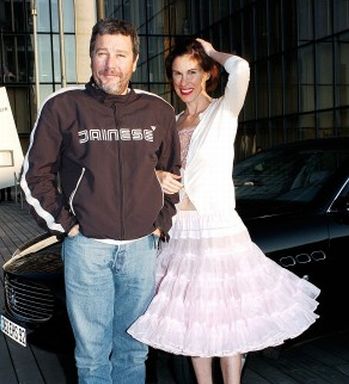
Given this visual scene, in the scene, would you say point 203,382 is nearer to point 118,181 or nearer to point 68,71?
point 118,181

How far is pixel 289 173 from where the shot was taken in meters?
4.20

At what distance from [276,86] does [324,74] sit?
2566mm

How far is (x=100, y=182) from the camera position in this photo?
2340mm

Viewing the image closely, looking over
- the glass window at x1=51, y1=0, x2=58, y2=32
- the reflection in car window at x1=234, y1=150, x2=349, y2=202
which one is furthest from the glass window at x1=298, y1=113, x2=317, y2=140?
the glass window at x1=51, y1=0, x2=58, y2=32

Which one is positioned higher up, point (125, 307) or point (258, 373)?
point (125, 307)

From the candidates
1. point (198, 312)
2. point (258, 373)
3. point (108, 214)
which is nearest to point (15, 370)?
point (258, 373)

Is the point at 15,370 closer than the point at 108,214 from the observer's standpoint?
No

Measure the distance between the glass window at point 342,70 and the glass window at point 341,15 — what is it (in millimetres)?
253

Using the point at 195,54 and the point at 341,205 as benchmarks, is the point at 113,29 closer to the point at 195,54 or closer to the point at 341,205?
the point at 195,54

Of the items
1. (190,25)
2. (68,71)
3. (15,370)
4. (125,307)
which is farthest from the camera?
(68,71)

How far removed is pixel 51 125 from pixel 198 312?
1.10 m

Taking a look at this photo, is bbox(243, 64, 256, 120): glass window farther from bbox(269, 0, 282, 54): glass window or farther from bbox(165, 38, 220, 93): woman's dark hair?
bbox(165, 38, 220, 93): woman's dark hair

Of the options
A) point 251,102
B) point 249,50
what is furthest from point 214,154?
point 249,50

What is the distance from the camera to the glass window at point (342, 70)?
16750mm
